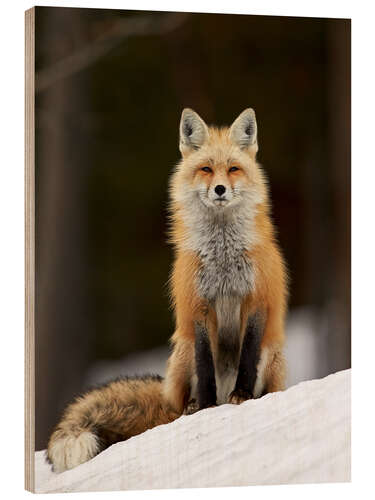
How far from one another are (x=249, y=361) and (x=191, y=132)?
51.5 inches

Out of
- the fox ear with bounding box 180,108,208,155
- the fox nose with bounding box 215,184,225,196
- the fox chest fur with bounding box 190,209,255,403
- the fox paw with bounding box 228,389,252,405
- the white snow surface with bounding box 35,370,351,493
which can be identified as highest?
the fox ear with bounding box 180,108,208,155

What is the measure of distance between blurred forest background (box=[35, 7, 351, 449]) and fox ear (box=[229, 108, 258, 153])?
2.0 inches

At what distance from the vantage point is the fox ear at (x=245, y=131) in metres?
6.48

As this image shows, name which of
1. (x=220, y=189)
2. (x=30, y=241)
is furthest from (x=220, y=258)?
(x=30, y=241)

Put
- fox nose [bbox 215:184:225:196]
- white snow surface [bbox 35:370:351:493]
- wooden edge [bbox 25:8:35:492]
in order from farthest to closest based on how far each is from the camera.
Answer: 1. fox nose [bbox 215:184:225:196]
2. white snow surface [bbox 35:370:351:493]
3. wooden edge [bbox 25:8:35:492]

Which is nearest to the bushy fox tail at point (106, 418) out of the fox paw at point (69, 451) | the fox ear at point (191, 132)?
the fox paw at point (69, 451)

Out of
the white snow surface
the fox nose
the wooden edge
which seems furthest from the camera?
the fox nose

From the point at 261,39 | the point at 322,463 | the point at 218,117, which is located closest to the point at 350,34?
the point at 261,39

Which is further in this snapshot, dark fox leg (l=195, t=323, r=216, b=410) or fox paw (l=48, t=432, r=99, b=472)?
dark fox leg (l=195, t=323, r=216, b=410)

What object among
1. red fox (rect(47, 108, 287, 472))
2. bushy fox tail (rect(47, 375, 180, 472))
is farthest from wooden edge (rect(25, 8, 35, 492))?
red fox (rect(47, 108, 287, 472))

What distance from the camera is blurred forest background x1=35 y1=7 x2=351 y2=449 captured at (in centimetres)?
618

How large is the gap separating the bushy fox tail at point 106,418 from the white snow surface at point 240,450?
0.18 ft

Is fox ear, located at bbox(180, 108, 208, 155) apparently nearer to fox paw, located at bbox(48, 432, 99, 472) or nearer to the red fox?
the red fox

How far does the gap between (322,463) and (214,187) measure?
1.70 m
